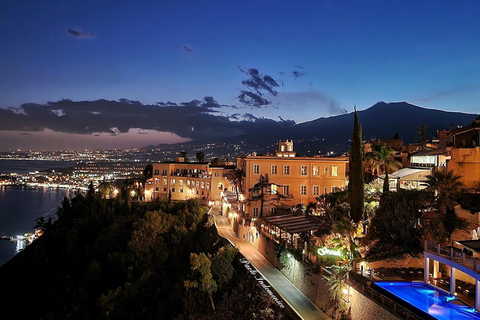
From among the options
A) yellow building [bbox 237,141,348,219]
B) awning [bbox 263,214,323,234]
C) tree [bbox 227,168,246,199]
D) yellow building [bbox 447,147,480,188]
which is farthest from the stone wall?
yellow building [bbox 447,147,480,188]

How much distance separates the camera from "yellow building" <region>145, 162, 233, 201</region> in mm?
46312

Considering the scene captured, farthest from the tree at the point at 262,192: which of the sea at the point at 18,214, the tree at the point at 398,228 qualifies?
the sea at the point at 18,214

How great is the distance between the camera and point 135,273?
27.5m

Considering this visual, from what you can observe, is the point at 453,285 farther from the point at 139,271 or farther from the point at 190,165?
the point at 190,165

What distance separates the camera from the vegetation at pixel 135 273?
750 inches

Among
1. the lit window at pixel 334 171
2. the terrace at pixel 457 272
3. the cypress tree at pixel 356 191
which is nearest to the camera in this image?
the terrace at pixel 457 272

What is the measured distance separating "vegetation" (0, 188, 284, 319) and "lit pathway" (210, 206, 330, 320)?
82 centimetres

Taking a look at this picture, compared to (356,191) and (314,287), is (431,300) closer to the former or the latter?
(314,287)

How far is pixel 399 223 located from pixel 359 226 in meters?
3.46

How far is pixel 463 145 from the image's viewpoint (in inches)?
894

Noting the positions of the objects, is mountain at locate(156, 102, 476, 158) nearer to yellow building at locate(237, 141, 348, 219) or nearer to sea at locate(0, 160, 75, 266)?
sea at locate(0, 160, 75, 266)

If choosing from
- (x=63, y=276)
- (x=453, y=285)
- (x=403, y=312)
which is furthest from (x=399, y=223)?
(x=63, y=276)

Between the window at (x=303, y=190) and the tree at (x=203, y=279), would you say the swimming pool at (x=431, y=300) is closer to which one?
the tree at (x=203, y=279)

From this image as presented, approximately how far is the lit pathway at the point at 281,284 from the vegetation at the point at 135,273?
0.82 metres
